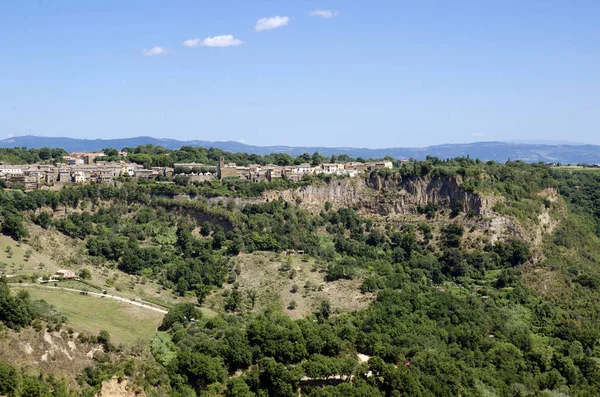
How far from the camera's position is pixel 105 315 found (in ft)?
145

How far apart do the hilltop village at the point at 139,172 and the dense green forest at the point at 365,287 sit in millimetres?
3827

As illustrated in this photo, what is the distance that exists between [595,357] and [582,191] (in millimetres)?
43602

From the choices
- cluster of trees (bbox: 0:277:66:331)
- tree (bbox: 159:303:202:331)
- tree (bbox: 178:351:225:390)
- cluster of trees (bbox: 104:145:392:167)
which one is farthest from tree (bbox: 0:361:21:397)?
cluster of trees (bbox: 104:145:392:167)

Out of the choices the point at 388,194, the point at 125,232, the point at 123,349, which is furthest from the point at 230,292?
the point at 388,194

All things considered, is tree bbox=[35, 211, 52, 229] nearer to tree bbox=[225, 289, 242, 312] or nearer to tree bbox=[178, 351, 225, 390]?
tree bbox=[225, 289, 242, 312]

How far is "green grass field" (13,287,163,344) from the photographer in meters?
40.5

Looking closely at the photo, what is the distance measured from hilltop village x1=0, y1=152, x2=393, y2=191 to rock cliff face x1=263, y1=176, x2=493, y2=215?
120 inches

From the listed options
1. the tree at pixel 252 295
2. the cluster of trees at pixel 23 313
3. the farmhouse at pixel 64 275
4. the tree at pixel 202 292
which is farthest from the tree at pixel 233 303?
the cluster of trees at pixel 23 313

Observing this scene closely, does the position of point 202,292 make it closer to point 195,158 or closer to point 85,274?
point 85,274

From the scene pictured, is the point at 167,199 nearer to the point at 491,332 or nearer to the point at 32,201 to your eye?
the point at 32,201

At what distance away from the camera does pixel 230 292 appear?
5647cm

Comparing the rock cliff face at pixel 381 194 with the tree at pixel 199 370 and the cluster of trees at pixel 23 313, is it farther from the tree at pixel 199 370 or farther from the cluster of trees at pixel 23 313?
the tree at pixel 199 370

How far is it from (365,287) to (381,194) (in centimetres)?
2124

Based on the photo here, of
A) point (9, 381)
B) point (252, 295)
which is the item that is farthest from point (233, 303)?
point (9, 381)
